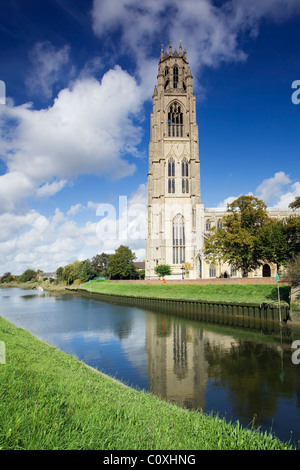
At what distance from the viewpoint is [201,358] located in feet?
57.7

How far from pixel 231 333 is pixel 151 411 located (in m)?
19.2

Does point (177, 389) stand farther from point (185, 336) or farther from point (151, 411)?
point (185, 336)

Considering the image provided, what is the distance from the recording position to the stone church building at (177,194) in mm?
64312

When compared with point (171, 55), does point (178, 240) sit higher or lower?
lower

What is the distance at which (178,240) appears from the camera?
217ft

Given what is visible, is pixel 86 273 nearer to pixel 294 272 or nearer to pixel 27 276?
pixel 294 272

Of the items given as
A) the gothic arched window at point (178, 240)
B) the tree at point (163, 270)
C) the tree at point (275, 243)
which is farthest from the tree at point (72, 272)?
the tree at point (275, 243)

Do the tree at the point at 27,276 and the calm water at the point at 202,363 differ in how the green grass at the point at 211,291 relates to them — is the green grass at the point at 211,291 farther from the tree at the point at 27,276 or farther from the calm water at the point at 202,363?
the tree at the point at 27,276

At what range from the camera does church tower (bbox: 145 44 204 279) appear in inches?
2549

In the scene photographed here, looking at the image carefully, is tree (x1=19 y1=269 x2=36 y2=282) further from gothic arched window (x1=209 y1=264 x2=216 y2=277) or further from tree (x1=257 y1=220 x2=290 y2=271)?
tree (x1=257 y1=220 x2=290 y2=271)

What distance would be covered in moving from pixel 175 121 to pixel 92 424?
7437 cm

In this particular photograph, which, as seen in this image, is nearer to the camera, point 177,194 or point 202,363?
point 202,363

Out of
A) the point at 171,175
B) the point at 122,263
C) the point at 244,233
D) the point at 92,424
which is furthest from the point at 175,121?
the point at 92,424

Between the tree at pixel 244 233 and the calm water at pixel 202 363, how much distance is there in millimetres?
13634
